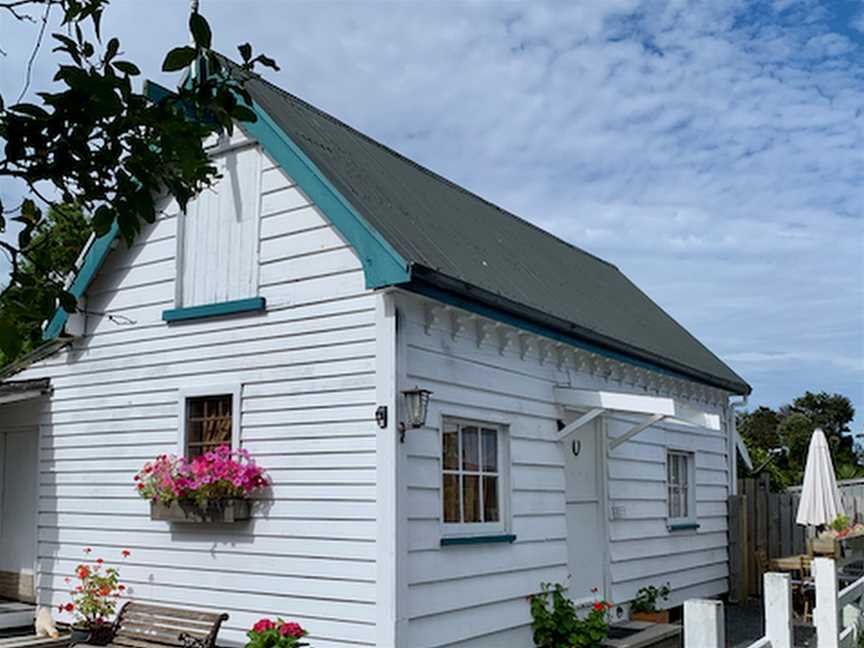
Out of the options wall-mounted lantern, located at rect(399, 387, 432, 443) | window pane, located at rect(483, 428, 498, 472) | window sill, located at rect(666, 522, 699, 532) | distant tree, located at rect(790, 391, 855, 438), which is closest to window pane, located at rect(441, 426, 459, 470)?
window pane, located at rect(483, 428, 498, 472)

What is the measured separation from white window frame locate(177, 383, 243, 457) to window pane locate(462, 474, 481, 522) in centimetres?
208

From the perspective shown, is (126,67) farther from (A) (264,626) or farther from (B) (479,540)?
(B) (479,540)

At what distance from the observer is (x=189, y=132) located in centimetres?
259

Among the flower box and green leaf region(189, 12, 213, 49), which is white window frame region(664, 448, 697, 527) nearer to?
the flower box

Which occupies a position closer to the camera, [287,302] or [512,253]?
[287,302]

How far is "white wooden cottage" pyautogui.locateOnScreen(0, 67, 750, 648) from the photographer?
768cm

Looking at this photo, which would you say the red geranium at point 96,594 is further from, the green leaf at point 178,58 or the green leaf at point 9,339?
the green leaf at point 178,58

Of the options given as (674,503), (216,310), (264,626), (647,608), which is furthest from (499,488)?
(674,503)

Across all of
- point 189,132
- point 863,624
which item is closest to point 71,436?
point 863,624

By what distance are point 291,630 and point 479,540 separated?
1.92 m

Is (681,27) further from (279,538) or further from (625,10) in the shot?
(279,538)

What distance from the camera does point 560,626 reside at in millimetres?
9180

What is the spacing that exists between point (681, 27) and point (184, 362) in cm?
556

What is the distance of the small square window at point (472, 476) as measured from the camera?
8305 mm
